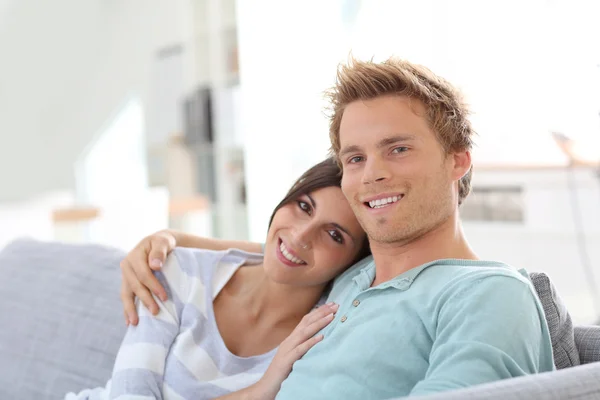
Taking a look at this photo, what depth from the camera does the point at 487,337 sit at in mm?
974

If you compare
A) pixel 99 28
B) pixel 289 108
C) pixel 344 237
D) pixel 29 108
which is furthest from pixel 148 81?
pixel 344 237

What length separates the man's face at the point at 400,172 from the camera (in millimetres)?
1231

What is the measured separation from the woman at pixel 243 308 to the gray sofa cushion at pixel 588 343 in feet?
1.44

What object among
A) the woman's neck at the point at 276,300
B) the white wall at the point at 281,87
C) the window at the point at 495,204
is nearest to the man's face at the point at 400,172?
the woman's neck at the point at 276,300

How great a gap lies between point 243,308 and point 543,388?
783 mm

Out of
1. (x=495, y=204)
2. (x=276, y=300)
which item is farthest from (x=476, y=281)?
(x=495, y=204)

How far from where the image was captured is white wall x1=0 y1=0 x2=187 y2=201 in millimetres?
7039

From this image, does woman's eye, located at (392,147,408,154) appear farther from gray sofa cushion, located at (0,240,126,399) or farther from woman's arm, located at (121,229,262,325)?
gray sofa cushion, located at (0,240,126,399)

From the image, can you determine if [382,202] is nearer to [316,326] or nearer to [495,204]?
[316,326]

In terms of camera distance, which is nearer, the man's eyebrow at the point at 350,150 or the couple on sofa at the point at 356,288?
the couple on sofa at the point at 356,288

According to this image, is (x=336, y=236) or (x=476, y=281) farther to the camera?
(x=336, y=236)

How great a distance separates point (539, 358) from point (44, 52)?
7048mm

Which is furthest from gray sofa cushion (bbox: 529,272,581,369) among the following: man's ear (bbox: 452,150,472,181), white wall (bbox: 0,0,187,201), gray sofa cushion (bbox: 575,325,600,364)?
white wall (bbox: 0,0,187,201)

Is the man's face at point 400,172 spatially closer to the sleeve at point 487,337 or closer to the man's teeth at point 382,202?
the man's teeth at point 382,202
